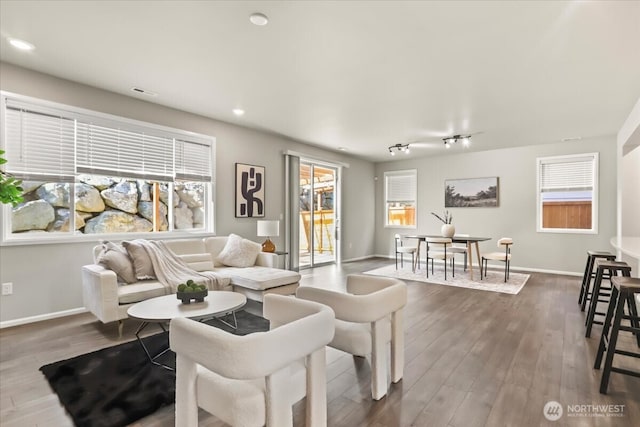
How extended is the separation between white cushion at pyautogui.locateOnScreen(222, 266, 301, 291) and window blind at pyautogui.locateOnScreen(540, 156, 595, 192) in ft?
18.3

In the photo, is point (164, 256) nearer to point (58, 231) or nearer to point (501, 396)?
point (58, 231)

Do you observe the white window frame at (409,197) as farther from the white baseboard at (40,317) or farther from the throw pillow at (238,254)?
the white baseboard at (40,317)

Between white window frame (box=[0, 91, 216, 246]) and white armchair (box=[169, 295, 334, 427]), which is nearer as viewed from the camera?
white armchair (box=[169, 295, 334, 427])

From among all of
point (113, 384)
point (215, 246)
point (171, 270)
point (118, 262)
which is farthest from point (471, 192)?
point (113, 384)

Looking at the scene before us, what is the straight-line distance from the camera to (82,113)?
12.0 feet

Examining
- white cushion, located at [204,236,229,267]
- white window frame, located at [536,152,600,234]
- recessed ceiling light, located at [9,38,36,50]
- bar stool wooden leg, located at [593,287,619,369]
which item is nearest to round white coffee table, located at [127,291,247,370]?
white cushion, located at [204,236,229,267]

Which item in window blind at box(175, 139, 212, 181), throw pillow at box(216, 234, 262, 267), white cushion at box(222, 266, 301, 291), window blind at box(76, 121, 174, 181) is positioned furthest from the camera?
window blind at box(175, 139, 212, 181)

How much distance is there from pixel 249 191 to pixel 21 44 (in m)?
3.17

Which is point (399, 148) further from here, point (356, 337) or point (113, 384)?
point (113, 384)

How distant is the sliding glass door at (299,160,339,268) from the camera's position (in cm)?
679

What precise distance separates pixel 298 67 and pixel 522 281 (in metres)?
5.03

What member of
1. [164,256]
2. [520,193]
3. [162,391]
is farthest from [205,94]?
[520,193]

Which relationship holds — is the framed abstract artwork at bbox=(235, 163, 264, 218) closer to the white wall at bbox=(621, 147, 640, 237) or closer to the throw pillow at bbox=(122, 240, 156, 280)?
the throw pillow at bbox=(122, 240, 156, 280)

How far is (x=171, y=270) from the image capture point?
3.63 m
